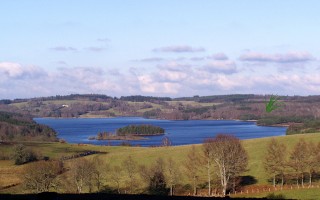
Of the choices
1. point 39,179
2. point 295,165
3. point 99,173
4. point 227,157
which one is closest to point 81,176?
point 99,173

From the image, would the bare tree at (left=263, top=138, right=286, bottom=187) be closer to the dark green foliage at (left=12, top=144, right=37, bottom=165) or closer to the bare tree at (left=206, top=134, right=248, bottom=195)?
the bare tree at (left=206, top=134, right=248, bottom=195)

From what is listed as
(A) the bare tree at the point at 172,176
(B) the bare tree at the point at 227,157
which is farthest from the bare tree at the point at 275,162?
(A) the bare tree at the point at 172,176

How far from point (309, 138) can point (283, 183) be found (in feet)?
110

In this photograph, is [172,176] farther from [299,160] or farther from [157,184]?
[299,160]

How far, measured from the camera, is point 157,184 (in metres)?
69.8

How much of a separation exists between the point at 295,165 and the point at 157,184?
72.3ft

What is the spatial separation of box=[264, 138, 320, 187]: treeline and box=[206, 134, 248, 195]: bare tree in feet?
15.3

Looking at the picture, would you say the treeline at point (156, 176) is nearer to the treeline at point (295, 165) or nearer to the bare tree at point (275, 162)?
the bare tree at point (275, 162)

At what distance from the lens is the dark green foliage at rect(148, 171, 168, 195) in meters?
69.0

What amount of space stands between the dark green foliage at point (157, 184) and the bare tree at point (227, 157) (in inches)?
340

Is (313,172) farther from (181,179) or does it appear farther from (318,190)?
(318,190)

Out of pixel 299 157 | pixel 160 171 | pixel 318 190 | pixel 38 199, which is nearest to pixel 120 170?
pixel 160 171

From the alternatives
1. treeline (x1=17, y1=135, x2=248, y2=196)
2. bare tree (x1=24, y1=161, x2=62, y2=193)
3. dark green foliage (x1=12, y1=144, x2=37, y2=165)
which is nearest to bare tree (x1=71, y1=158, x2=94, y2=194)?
treeline (x1=17, y1=135, x2=248, y2=196)

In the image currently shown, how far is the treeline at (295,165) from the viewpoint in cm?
7019
